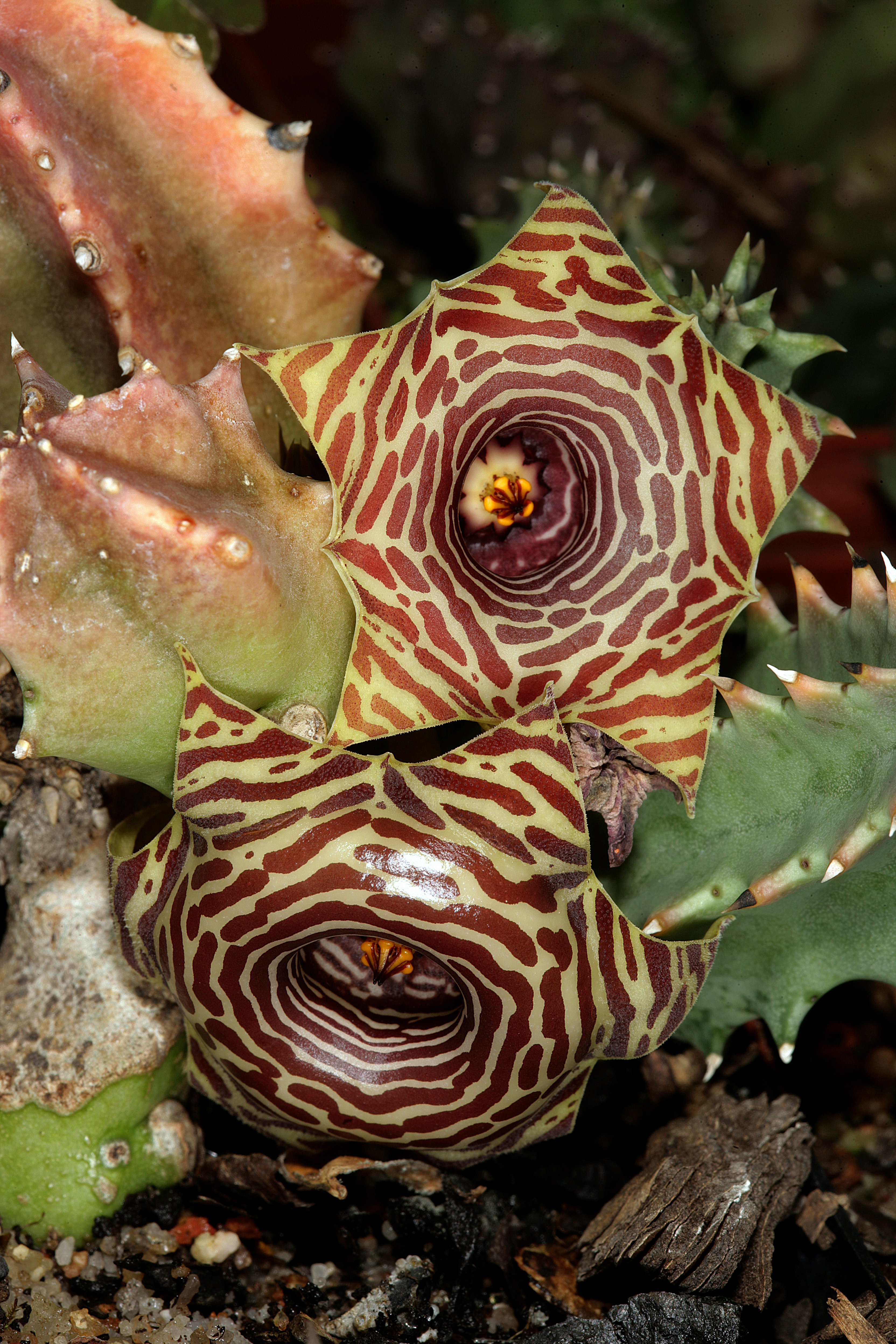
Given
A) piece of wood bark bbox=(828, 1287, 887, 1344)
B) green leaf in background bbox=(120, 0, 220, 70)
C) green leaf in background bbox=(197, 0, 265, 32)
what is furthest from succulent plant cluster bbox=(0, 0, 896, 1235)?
green leaf in background bbox=(197, 0, 265, 32)

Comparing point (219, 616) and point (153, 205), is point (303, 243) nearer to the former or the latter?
point (153, 205)

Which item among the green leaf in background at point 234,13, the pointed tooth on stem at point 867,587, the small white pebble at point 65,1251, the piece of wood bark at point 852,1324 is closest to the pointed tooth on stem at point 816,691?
the pointed tooth on stem at point 867,587

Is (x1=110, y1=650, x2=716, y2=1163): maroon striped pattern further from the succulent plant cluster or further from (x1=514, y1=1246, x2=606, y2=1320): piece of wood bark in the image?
(x1=514, y1=1246, x2=606, y2=1320): piece of wood bark

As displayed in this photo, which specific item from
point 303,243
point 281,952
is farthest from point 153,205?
point 281,952

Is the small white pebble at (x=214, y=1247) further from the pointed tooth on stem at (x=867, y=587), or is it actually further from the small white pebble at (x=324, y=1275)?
the pointed tooth on stem at (x=867, y=587)

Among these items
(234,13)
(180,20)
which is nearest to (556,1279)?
(180,20)
